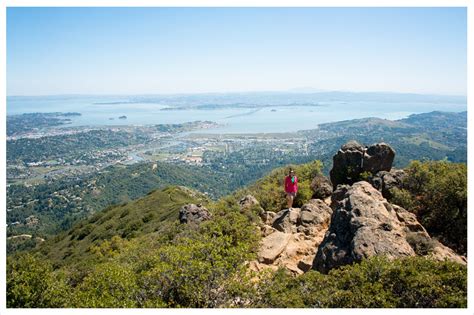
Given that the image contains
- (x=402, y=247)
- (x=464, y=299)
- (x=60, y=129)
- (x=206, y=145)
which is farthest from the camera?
(x=60, y=129)

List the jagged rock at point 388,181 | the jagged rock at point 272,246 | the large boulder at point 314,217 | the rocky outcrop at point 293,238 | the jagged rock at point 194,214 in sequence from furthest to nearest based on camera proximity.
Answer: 1. the jagged rock at point 194,214
2. the jagged rock at point 388,181
3. the large boulder at point 314,217
4. the jagged rock at point 272,246
5. the rocky outcrop at point 293,238

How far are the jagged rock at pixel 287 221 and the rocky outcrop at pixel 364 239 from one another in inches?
112

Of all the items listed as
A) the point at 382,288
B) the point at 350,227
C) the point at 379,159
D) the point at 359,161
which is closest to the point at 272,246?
the point at 350,227

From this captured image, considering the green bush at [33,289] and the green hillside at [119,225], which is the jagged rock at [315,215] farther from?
the green hillside at [119,225]

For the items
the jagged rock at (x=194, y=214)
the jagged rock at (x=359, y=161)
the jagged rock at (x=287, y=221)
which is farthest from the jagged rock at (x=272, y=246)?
the jagged rock at (x=359, y=161)

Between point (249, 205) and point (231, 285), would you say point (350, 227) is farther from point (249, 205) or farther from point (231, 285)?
point (249, 205)

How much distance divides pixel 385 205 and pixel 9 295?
885 cm

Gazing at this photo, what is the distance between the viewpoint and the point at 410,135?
428 ft

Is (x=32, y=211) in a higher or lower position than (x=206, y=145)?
lower

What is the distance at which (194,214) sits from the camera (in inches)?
516

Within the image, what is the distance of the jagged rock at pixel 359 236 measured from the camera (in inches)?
254
